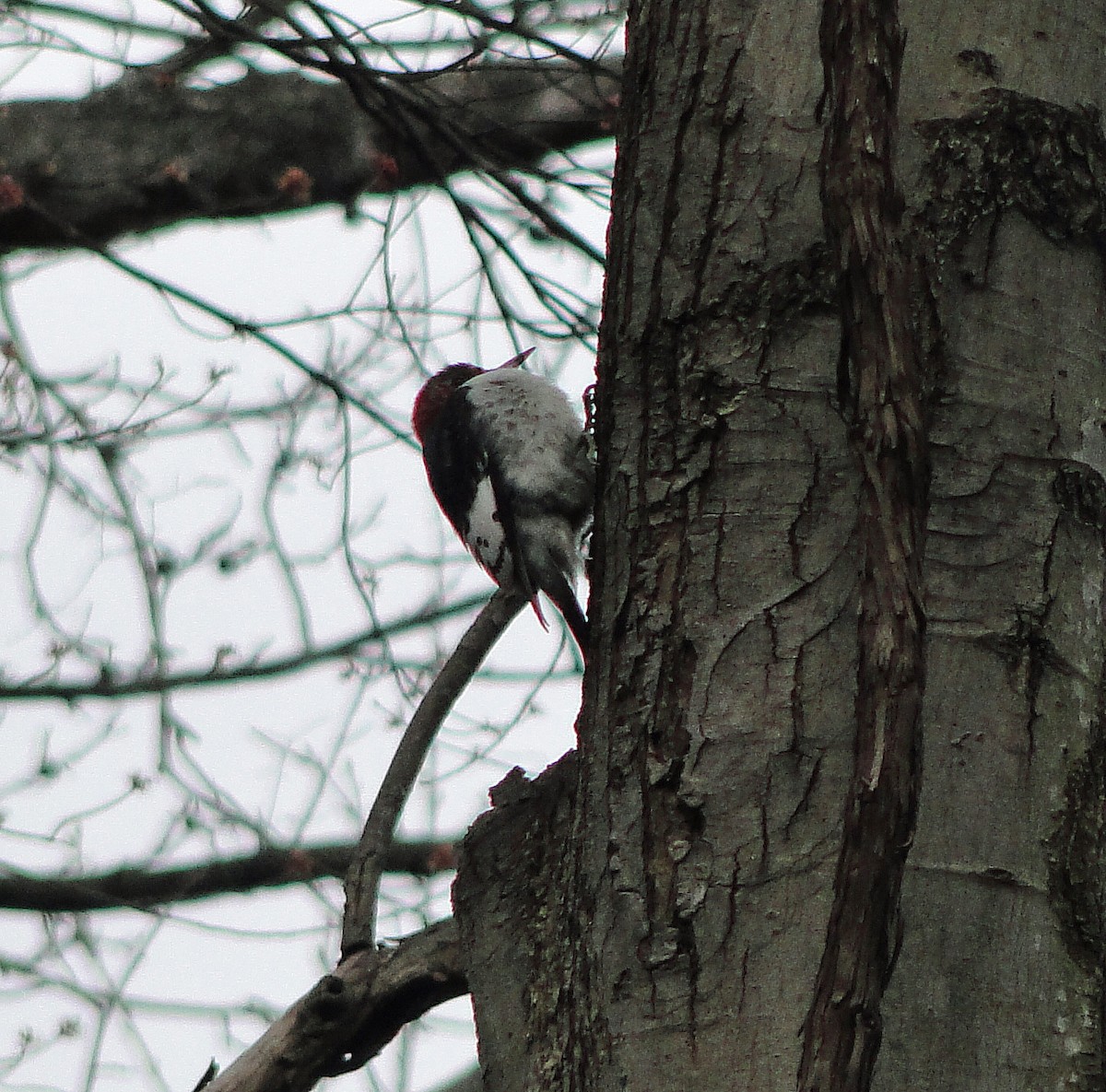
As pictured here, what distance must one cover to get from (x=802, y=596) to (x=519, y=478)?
8.02ft

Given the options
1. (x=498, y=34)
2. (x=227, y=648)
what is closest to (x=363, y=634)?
(x=227, y=648)

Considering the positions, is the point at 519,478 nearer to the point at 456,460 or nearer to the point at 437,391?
the point at 456,460

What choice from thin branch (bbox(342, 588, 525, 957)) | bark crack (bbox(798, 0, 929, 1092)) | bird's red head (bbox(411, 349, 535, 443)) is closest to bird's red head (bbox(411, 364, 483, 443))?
bird's red head (bbox(411, 349, 535, 443))

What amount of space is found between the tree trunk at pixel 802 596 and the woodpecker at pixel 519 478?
73.7 inches

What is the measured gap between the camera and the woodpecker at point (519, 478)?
156 inches

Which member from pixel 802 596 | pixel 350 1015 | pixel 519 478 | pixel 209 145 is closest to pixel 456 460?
pixel 519 478

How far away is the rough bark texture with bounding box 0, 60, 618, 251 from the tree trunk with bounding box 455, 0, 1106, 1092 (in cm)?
323

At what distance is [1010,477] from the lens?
1707mm

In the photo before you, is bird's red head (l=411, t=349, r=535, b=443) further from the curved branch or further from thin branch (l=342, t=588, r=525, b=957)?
thin branch (l=342, t=588, r=525, b=957)

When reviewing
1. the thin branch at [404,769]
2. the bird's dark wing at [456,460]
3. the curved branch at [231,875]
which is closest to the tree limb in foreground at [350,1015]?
the thin branch at [404,769]

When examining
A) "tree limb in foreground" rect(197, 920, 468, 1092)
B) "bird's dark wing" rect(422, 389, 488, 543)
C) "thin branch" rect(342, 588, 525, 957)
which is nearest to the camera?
"tree limb in foreground" rect(197, 920, 468, 1092)

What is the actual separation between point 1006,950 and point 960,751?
0.21 m

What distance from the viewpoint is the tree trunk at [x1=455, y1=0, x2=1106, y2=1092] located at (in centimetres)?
149

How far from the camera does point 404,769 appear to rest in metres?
2.38
